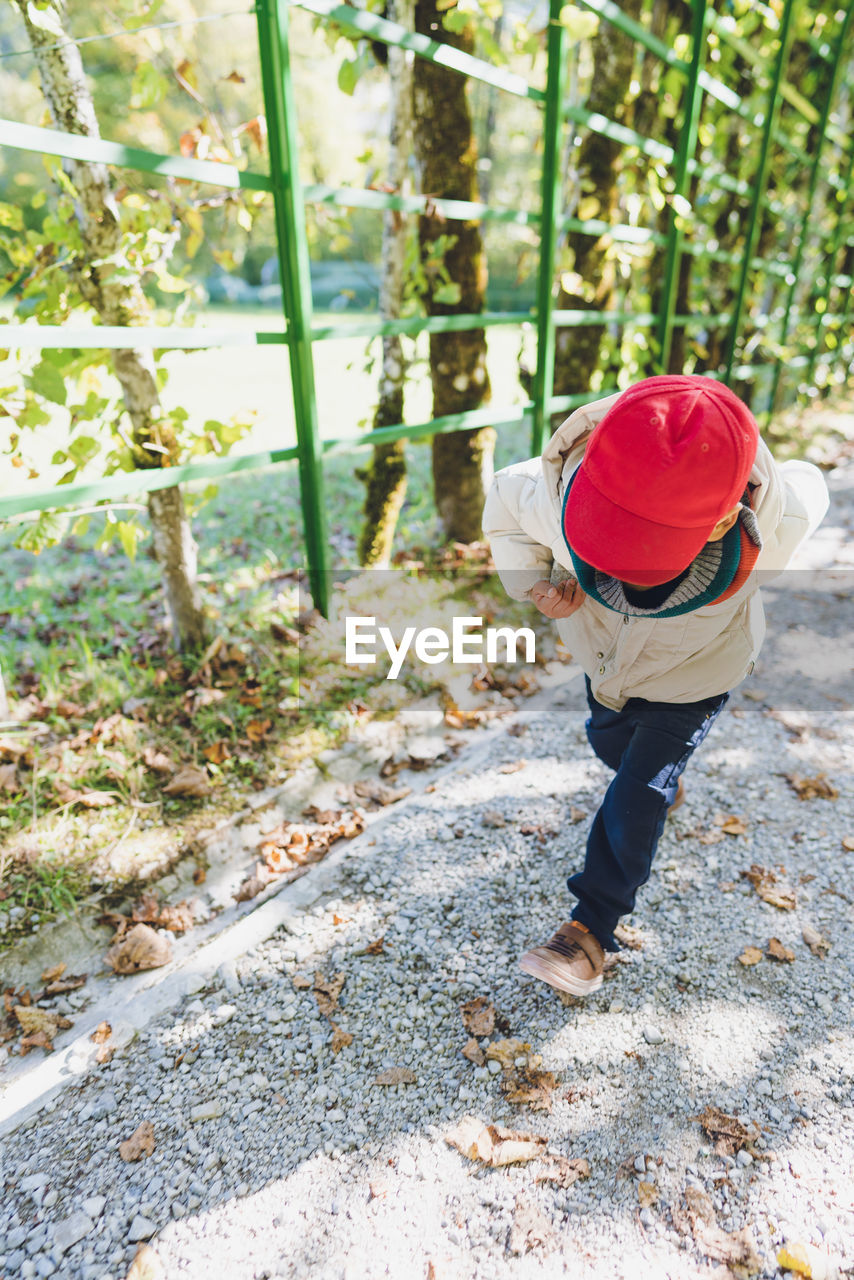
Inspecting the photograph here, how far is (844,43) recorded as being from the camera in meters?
7.18

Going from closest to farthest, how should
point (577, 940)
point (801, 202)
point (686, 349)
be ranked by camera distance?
point (577, 940) → point (686, 349) → point (801, 202)

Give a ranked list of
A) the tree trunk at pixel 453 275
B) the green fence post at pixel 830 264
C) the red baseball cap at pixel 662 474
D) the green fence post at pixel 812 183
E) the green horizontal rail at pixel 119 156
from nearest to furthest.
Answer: the red baseball cap at pixel 662 474 < the green horizontal rail at pixel 119 156 < the tree trunk at pixel 453 275 < the green fence post at pixel 812 183 < the green fence post at pixel 830 264

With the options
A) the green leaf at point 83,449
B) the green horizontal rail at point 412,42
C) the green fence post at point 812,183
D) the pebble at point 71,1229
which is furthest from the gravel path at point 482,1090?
the green fence post at point 812,183

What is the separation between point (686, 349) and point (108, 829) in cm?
591

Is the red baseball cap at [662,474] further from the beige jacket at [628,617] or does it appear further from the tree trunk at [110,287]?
the tree trunk at [110,287]

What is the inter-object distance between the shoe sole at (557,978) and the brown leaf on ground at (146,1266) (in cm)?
92

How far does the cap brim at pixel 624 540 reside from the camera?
1.42 meters

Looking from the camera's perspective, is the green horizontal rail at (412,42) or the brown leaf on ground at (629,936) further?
the green horizontal rail at (412,42)

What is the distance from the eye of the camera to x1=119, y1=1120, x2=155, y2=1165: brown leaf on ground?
1.60 metres

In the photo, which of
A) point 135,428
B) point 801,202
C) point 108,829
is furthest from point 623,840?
point 801,202

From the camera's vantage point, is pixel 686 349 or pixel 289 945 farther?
pixel 686 349

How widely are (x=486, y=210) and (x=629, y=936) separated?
2973 millimetres

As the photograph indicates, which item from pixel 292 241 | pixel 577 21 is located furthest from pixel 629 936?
pixel 577 21

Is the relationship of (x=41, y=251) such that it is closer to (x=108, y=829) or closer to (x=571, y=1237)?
(x=108, y=829)
